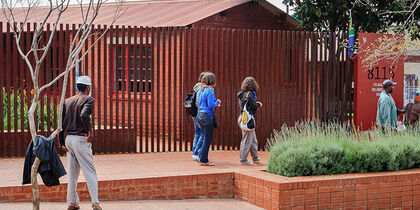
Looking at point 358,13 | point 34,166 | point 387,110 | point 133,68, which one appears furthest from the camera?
point 358,13

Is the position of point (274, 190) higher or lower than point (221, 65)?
lower

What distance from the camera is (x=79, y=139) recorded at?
7.99 m

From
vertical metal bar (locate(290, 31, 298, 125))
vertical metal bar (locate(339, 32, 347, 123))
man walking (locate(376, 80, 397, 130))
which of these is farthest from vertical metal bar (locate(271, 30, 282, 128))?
man walking (locate(376, 80, 397, 130))

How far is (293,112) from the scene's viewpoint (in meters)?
14.2

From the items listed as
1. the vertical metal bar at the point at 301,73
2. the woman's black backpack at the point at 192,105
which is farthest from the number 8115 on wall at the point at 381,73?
the woman's black backpack at the point at 192,105

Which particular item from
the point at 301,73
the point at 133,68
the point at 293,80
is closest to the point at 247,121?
the point at 133,68

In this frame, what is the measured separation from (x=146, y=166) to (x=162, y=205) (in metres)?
2.01

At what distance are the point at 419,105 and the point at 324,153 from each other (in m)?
4.89

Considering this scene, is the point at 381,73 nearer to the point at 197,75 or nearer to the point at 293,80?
the point at 293,80

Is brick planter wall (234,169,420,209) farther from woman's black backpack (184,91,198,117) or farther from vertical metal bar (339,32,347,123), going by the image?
vertical metal bar (339,32,347,123)

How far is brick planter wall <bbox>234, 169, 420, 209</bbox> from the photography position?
8.87m

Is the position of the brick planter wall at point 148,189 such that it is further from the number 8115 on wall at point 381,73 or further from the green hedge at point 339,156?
the number 8115 on wall at point 381,73

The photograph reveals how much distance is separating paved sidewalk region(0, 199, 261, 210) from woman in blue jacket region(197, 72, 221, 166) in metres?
1.47

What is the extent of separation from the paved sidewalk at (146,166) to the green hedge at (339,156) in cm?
70
